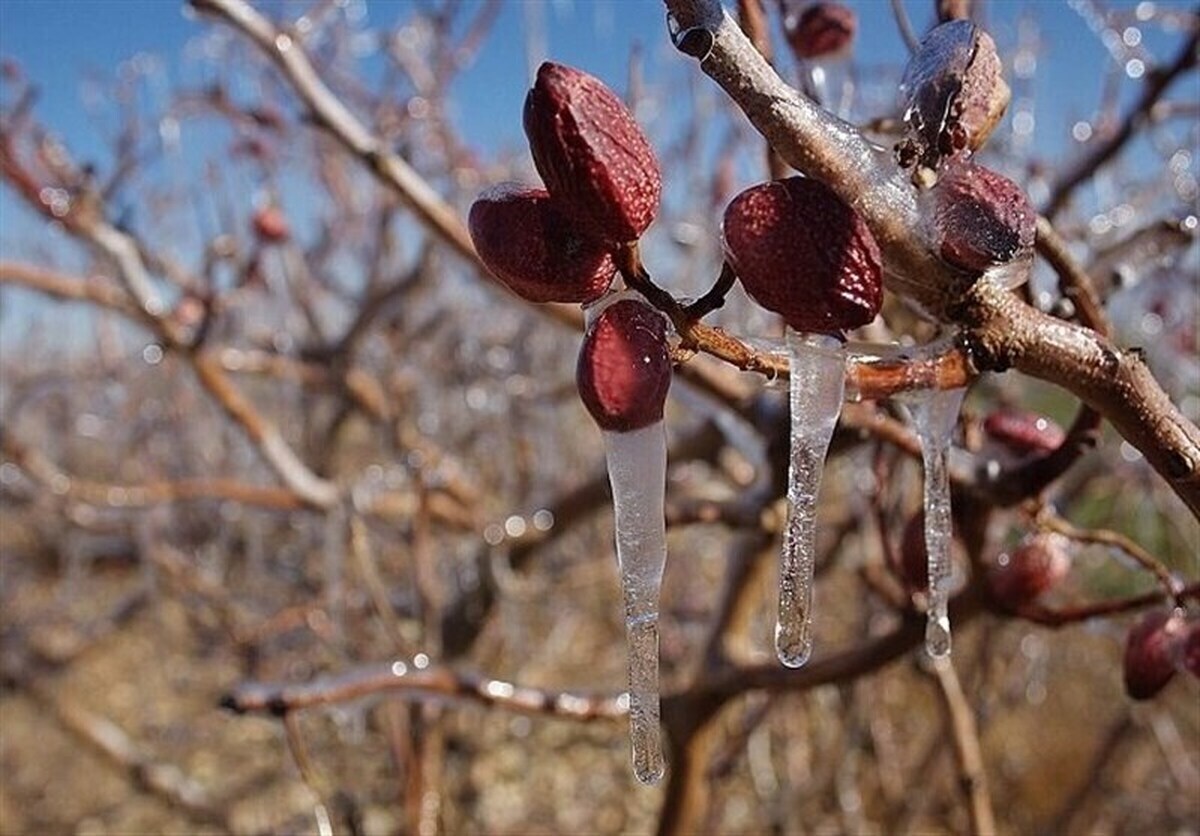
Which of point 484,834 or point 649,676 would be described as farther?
point 484,834

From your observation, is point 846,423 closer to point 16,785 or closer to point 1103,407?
point 1103,407

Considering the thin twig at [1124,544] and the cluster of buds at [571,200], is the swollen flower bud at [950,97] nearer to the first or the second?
the cluster of buds at [571,200]

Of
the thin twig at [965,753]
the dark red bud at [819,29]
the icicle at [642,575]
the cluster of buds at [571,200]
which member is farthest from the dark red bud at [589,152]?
the thin twig at [965,753]

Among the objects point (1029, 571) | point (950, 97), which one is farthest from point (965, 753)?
point (950, 97)

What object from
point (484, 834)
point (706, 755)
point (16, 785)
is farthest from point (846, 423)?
point (16, 785)

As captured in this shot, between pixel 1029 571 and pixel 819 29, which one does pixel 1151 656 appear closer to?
pixel 1029 571

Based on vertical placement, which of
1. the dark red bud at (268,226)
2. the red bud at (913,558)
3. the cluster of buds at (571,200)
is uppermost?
the dark red bud at (268,226)

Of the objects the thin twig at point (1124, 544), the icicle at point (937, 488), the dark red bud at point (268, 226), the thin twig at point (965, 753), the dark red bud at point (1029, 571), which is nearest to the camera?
the icicle at point (937, 488)
